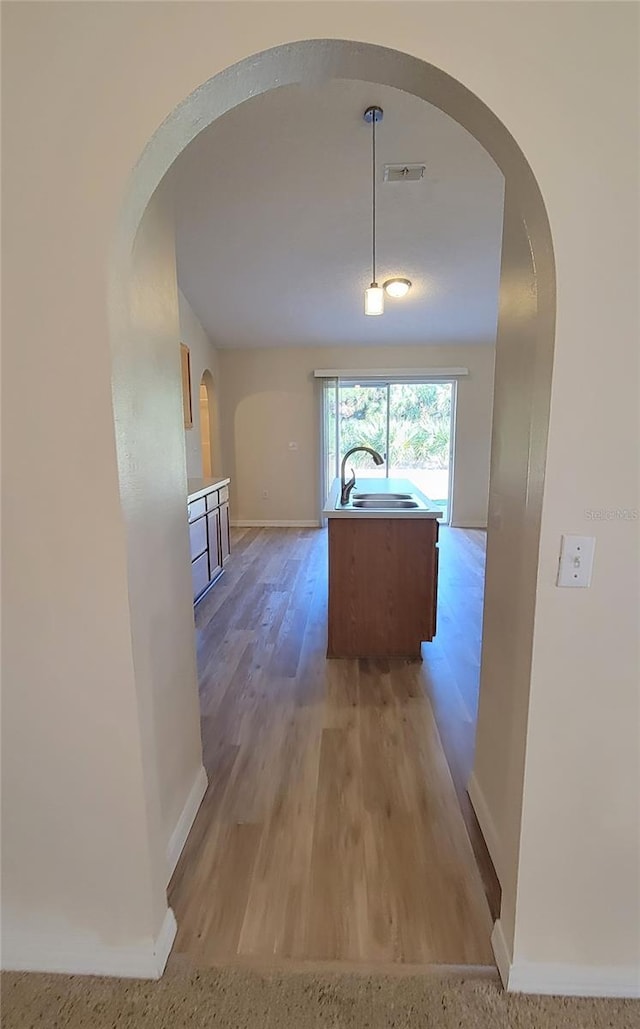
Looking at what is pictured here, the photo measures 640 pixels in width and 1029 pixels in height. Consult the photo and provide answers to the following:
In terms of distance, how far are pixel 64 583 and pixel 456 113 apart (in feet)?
4.52

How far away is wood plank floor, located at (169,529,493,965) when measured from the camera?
1.34 meters

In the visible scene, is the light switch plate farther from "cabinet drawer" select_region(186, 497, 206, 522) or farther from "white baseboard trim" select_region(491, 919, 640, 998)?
"cabinet drawer" select_region(186, 497, 206, 522)

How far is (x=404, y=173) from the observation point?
3119 millimetres

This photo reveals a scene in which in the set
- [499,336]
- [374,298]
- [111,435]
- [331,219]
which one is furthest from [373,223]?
[111,435]

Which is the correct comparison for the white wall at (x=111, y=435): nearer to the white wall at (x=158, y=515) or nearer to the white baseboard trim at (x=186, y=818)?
the white wall at (x=158, y=515)

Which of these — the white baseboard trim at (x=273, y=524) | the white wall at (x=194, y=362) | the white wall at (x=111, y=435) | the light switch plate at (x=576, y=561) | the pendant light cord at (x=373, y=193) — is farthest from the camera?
the white baseboard trim at (x=273, y=524)

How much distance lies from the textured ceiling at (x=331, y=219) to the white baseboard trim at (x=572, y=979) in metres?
3.05

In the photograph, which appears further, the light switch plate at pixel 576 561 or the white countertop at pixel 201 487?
the white countertop at pixel 201 487

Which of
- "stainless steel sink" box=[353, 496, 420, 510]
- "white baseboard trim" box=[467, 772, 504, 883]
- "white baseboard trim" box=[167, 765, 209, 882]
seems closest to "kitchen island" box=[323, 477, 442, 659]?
"stainless steel sink" box=[353, 496, 420, 510]

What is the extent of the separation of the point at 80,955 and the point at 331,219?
14.1 feet

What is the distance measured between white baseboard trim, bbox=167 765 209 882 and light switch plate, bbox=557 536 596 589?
1449 millimetres

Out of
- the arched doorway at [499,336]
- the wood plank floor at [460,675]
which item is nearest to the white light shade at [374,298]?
the arched doorway at [499,336]

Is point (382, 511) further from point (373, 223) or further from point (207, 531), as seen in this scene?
point (373, 223)

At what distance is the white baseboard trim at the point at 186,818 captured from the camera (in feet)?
5.03
